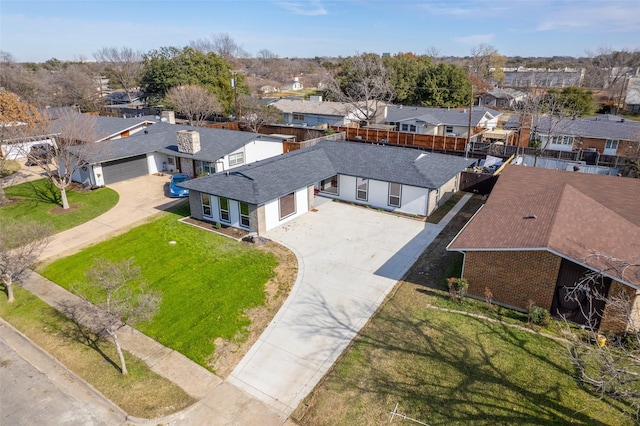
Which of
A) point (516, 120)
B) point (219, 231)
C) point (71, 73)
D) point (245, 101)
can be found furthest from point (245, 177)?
point (71, 73)

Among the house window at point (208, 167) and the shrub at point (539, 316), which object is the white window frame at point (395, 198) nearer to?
the shrub at point (539, 316)

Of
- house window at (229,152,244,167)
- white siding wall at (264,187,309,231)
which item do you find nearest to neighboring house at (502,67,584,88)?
house window at (229,152,244,167)

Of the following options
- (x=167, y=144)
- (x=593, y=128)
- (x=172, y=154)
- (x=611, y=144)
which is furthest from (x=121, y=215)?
(x=611, y=144)

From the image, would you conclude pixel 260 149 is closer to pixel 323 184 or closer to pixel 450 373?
pixel 323 184

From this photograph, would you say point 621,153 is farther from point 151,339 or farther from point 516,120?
point 151,339

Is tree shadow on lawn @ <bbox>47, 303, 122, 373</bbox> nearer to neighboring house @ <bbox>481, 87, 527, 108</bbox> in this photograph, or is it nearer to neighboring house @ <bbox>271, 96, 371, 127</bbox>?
neighboring house @ <bbox>271, 96, 371, 127</bbox>
